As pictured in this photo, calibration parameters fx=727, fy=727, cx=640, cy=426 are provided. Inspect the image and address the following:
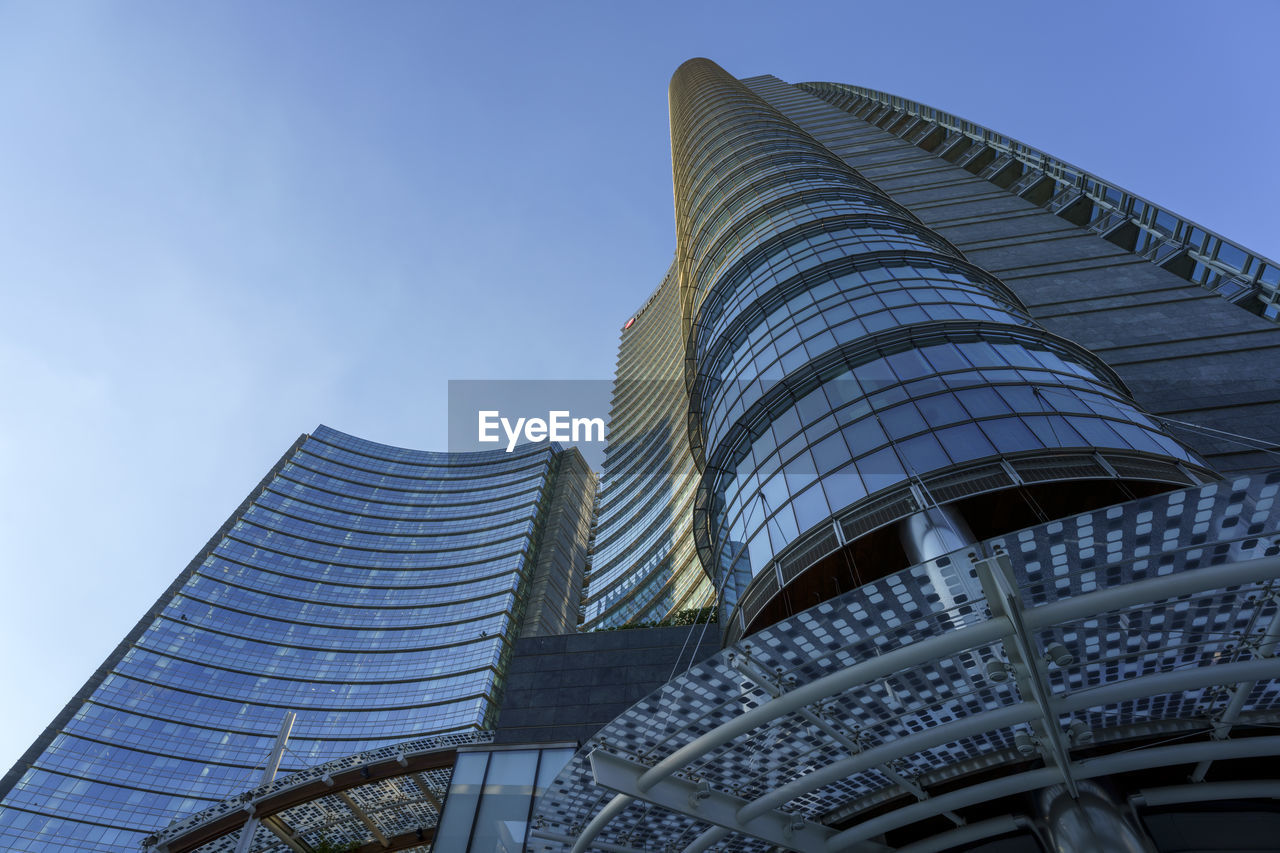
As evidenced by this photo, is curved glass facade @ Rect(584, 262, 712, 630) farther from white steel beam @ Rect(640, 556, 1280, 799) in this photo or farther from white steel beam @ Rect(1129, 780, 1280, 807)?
white steel beam @ Rect(640, 556, 1280, 799)

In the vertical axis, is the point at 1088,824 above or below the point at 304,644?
below

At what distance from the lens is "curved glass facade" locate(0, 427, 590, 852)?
67.9 meters

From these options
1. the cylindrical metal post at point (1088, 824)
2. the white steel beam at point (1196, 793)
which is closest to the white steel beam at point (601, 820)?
the cylindrical metal post at point (1088, 824)

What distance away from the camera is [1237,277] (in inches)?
1079

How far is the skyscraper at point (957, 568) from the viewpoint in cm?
886

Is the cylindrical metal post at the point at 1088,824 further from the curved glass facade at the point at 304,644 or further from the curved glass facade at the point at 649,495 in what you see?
the curved glass facade at the point at 304,644

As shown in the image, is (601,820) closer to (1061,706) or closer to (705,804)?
(705,804)

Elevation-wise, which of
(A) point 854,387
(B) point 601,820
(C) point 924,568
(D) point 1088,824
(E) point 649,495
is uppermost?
(E) point 649,495

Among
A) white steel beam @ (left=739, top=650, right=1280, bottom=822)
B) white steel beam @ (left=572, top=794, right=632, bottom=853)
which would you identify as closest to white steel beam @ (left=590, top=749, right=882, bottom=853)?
white steel beam @ (left=572, top=794, right=632, bottom=853)

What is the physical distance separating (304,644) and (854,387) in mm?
85843

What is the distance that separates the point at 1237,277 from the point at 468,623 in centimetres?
7975

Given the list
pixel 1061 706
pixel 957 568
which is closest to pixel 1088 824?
pixel 1061 706

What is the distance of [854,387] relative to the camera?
57.0 ft

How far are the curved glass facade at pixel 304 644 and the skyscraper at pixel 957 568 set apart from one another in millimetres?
62705
